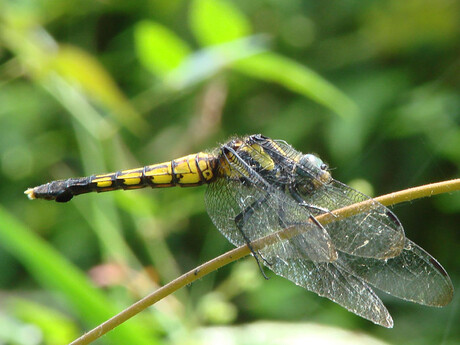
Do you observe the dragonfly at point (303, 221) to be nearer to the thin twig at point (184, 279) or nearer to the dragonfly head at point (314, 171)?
the dragonfly head at point (314, 171)

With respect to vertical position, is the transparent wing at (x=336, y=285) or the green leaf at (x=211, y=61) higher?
the green leaf at (x=211, y=61)

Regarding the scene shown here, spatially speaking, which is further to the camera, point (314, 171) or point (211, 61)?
point (211, 61)

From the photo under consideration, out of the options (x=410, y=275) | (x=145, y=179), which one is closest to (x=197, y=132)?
(x=145, y=179)

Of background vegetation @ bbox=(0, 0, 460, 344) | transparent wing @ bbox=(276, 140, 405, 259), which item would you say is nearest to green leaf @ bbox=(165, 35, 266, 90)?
background vegetation @ bbox=(0, 0, 460, 344)

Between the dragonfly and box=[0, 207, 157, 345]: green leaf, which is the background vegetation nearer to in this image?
box=[0, 207, 157, 345]: green leaf

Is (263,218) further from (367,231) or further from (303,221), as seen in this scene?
(367,231)

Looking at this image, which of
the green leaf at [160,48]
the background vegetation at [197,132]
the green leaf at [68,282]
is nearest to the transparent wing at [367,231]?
the background vegetation at [197,132]

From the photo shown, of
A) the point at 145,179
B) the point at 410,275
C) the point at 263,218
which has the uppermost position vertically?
the point at 145,179

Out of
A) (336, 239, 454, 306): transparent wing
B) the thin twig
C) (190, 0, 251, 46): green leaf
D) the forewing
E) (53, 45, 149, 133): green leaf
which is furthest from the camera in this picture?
(53, 45, 149, 133): green leaf
